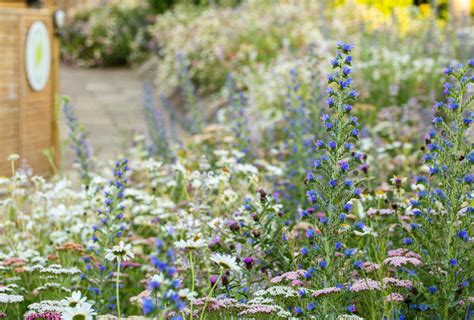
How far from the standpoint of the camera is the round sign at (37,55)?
6.54 meters

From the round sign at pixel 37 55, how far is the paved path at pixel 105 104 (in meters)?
0.72

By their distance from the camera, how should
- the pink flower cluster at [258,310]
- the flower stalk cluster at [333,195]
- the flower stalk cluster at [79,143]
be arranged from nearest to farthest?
the pink flower cluster at [258,310], the flower stalk cluster at [333,195], the flower stalk cluster at [79,143]

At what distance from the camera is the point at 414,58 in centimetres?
778

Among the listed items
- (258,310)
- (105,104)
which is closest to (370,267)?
(258,310)

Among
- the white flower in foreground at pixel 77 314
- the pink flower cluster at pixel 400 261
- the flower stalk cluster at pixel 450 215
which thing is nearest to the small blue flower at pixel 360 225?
the pink flower cluster at pixel 400 261

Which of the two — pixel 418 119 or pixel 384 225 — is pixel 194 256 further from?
pixel 418 119

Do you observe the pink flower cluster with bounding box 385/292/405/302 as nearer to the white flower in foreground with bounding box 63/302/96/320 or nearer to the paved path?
the white flower in foreground with bounding box 63/302/96/320

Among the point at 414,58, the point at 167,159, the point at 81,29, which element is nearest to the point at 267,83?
the point at 414,58

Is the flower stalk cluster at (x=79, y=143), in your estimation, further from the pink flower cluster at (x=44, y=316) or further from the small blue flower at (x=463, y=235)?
the small blue flower at (x=463, y=235)

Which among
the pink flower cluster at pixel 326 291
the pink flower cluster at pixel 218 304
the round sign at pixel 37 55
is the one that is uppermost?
the round sign at pixel 37 55

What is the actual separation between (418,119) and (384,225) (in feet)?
8.42

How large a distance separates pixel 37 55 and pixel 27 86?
33cm

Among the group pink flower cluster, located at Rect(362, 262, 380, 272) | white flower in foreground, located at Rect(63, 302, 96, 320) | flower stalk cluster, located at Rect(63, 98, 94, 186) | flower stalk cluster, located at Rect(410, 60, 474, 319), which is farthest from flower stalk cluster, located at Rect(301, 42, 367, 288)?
flower stalk cluster, located at Rect(63, 98, 94, 186)

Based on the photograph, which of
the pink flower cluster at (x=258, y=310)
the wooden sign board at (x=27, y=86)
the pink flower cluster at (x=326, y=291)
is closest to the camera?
the pink flower cluster at (x=258, y=310)
